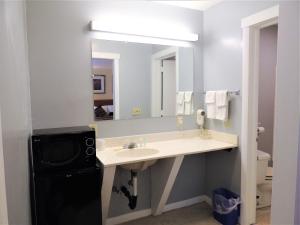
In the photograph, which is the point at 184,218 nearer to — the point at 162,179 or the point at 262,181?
the point at 162,179

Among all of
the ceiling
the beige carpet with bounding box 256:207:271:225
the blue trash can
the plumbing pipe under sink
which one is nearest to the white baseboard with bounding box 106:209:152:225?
the plumbing pipe under sink

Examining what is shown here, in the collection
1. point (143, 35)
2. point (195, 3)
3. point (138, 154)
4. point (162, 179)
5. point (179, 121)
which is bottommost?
point (162, 179)

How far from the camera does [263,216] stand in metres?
2.46

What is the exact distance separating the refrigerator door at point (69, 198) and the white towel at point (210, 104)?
1.38m

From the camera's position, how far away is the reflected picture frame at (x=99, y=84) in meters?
2.19

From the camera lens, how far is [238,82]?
7.44 ft

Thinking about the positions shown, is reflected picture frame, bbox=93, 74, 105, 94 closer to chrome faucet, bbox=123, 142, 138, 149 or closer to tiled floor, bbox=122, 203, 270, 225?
chrome faucet, bbox=123, 142, 138, 149

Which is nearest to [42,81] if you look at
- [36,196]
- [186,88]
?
[36,196]

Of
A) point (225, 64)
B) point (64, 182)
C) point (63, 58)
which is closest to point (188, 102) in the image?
point (225, 64)

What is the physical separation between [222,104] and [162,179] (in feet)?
3.24

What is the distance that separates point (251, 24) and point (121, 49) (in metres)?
1.24

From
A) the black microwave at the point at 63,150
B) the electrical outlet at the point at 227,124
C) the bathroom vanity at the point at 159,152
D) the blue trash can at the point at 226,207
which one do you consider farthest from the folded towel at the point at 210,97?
the black microwave at the point at 63,150

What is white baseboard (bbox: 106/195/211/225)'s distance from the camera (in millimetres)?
2381

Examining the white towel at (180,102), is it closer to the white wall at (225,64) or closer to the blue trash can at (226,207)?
the white wall at (225,64)
